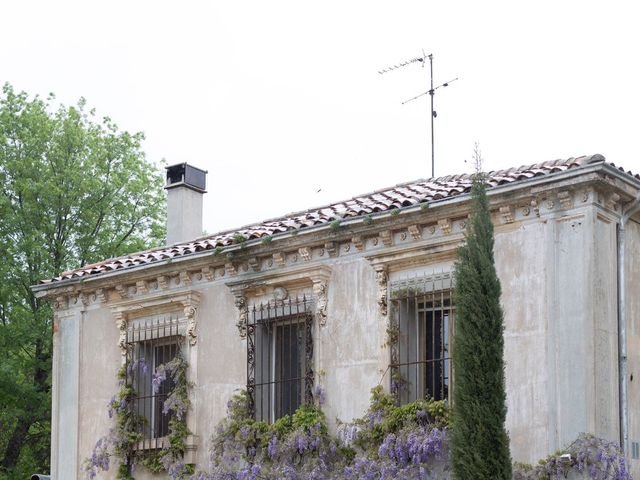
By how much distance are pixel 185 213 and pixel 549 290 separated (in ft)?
28.3

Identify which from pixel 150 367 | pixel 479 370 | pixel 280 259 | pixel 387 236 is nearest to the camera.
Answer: pixel 479 370

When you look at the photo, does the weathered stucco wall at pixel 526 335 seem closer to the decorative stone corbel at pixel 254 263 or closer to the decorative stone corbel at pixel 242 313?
the decorative stone corbel at pixel 254 263

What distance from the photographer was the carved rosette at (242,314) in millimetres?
16766

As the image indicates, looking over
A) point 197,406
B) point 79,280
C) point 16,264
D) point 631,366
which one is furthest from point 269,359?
point 16,264

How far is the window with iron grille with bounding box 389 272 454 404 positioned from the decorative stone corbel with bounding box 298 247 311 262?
1404 millimetres

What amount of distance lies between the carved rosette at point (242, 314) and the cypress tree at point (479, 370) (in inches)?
194

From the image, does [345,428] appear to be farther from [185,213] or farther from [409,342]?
[185,213]

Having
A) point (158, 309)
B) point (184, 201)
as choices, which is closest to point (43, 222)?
point (184, 201)

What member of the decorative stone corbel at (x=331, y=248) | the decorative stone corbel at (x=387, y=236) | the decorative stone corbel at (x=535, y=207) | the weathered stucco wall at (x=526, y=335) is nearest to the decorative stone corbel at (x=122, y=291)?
the decorative stone corbel at (x=331, y=248)

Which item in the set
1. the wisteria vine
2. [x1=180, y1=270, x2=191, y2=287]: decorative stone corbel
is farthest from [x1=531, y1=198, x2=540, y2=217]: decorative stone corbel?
the wisteria vine

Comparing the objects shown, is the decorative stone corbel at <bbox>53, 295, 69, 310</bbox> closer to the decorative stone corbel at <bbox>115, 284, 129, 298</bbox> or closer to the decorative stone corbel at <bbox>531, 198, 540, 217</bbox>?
the decorative stone corbel at <bbox>115, 284, 129, 298</bbox>

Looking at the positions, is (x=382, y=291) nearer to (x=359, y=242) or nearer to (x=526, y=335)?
(x=359, y=242)

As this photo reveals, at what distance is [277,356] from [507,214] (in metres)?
4.19

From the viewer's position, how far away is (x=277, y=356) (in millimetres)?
16609
